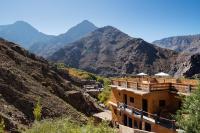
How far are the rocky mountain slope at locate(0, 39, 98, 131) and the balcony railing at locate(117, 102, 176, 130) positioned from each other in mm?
10609

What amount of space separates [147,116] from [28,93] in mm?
23672

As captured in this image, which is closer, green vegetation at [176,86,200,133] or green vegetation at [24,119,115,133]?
green vegetation at [176,86,200,133]

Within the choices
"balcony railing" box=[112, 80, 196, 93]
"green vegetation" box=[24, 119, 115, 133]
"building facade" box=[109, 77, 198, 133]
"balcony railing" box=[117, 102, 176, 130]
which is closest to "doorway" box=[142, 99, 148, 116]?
"building facade" box=[109, 77, 198, 133]

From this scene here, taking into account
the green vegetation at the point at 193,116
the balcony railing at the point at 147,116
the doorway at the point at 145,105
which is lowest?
the balcony railing at the point at 147,116

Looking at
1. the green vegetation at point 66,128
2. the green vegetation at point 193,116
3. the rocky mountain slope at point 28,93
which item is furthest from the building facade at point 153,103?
the rocky mountain slope at point 28,93

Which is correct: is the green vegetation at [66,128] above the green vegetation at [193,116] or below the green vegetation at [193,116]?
below

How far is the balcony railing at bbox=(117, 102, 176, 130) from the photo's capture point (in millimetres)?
33094

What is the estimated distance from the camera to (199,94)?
71.1 feet

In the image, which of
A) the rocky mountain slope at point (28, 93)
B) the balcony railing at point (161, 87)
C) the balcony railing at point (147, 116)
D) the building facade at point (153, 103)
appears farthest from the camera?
the rocky mountain slope at point (28, 93)

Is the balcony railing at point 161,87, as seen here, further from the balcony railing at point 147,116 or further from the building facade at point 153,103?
the balcony railing at point 147,116

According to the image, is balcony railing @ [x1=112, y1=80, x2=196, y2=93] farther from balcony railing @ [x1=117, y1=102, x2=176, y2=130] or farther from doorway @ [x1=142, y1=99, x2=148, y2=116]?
balcony railing @ [x1=117, y1=102, x2=176, y2=130]

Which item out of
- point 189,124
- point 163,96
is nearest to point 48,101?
point 163,96

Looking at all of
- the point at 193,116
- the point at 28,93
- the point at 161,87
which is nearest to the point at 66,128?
the point at 193,116

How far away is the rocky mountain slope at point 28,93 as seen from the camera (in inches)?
1754
